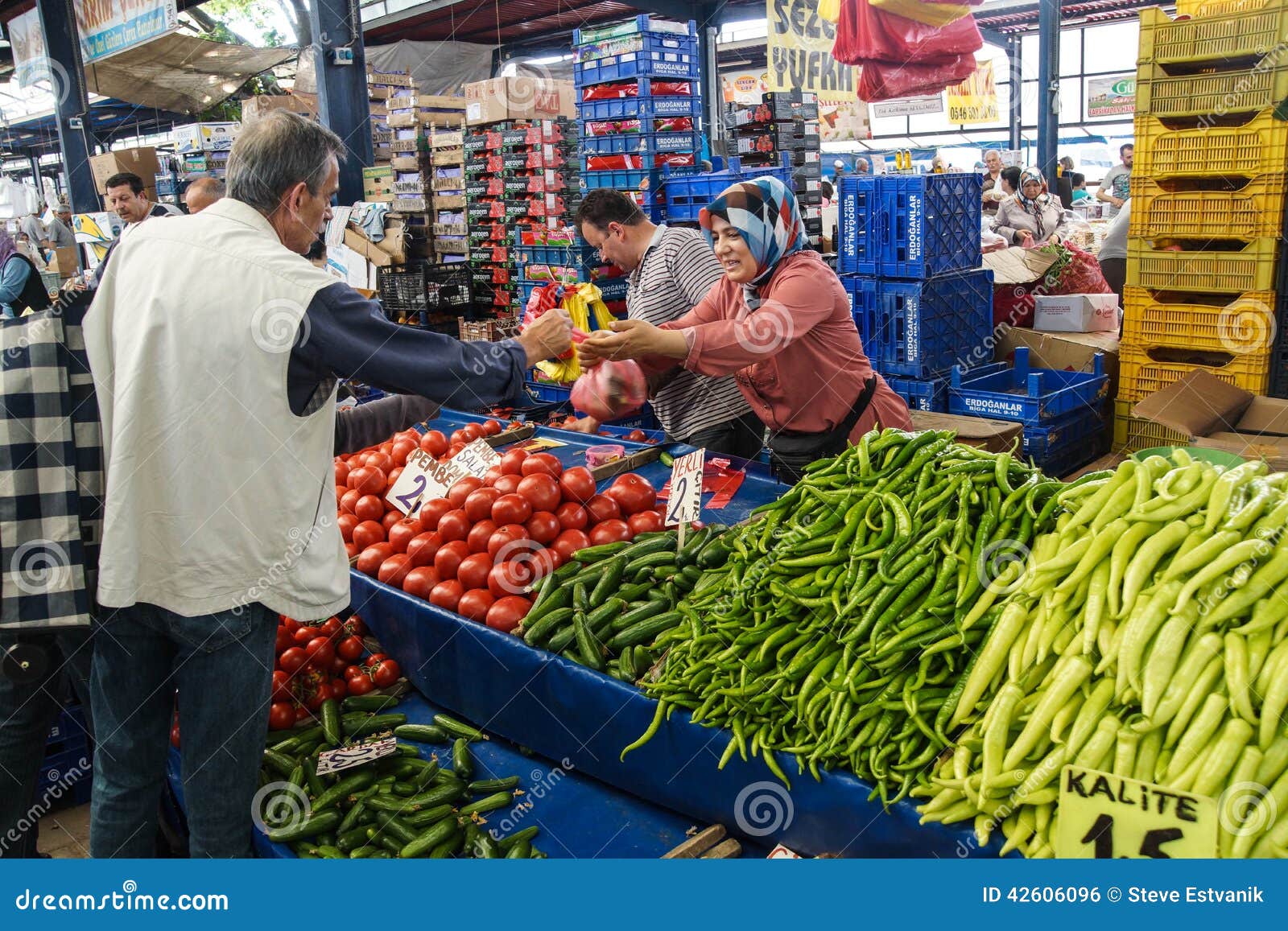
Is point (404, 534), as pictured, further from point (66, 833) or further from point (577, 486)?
point (66, 833)

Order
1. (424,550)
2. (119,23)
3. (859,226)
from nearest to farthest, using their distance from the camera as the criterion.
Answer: (424,550) < (859,226) < (119,23)

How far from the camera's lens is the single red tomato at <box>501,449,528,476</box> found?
3707mm

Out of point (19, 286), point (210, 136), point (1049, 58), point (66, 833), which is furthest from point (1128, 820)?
point (210, 136)

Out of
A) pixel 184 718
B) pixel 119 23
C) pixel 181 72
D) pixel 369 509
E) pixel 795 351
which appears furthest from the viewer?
pixel 181 72

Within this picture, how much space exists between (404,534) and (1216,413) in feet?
15.4

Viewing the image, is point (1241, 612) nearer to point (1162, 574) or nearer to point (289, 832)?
point (1162, 574)

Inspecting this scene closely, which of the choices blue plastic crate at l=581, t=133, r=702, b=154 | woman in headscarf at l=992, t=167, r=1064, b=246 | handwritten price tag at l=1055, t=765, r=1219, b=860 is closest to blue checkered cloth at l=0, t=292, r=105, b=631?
handwritten price tag at l=1055, t=765, r=1219, b=860

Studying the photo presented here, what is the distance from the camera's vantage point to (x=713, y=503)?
3836mm

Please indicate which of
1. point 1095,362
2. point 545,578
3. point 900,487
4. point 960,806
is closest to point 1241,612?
point 960,806

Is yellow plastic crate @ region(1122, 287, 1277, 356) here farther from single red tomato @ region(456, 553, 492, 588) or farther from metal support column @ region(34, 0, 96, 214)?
metal support column @ region(34, 0, 96, 214)

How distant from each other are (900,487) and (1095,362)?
551cm

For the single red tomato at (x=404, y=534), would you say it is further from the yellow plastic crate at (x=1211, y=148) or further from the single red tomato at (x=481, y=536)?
the yellow plastic crate at (x=1211, y=148)

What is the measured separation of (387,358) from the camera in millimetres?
2211

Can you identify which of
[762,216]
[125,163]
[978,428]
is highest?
[125,163]
